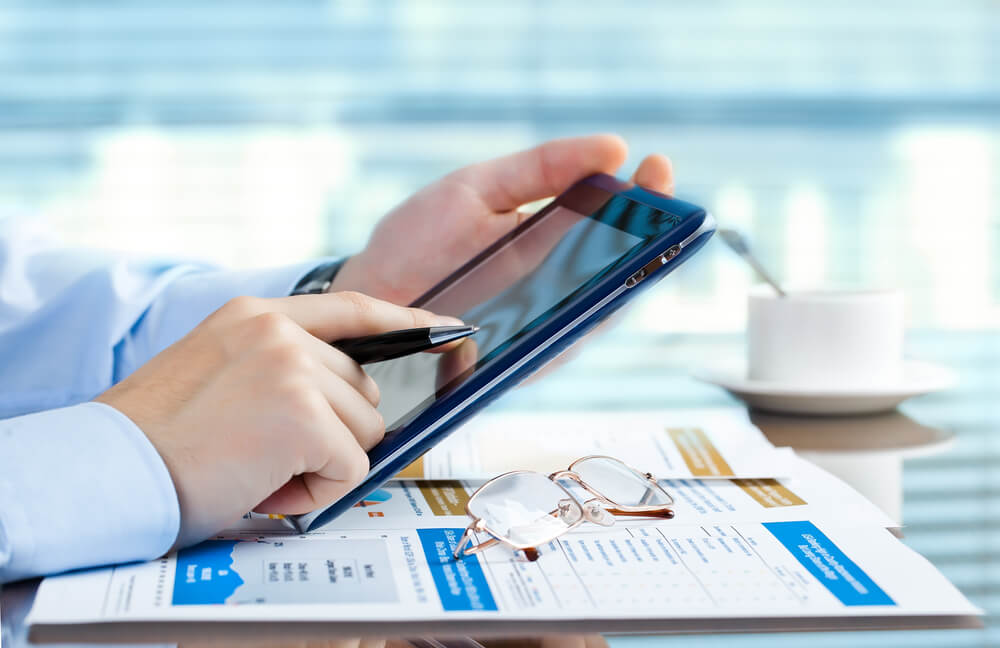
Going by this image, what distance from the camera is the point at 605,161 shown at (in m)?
0.75

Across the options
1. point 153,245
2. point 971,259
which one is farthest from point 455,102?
point 971,259

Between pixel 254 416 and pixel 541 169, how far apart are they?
446mm

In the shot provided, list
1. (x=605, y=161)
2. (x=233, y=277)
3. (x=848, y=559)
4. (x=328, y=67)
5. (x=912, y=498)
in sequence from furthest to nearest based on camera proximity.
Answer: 1. (x=328, y=67)
2. (x=233, y=277)
3. (x=605, y=161)
4. (x=912, y=498)
5. (x=848, y=559)

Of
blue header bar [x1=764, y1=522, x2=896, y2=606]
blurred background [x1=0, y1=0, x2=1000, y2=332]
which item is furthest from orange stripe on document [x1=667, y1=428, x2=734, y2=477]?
blurred background [x1=0, y1=0, x2=1000, y2=332]

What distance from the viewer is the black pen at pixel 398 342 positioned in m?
0.44

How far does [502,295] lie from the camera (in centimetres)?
56

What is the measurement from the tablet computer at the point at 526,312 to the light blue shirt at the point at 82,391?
84 mm

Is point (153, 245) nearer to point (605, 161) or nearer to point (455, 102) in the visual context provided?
point (455, 102)

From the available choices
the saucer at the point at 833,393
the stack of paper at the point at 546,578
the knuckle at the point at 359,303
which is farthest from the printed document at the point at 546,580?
the saucer at the point at 833,393

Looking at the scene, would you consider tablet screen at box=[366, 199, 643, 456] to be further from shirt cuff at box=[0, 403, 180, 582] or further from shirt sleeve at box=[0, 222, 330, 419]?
shirt sleeve at box=[0, 222, 330, 419]

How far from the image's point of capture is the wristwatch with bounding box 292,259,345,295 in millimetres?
840

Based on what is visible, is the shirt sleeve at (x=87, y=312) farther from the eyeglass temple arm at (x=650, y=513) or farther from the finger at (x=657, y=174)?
the eyeglass temple arm at (x=650, y=513)

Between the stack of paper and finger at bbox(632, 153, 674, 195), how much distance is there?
0.90 ft

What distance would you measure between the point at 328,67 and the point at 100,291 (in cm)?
205
